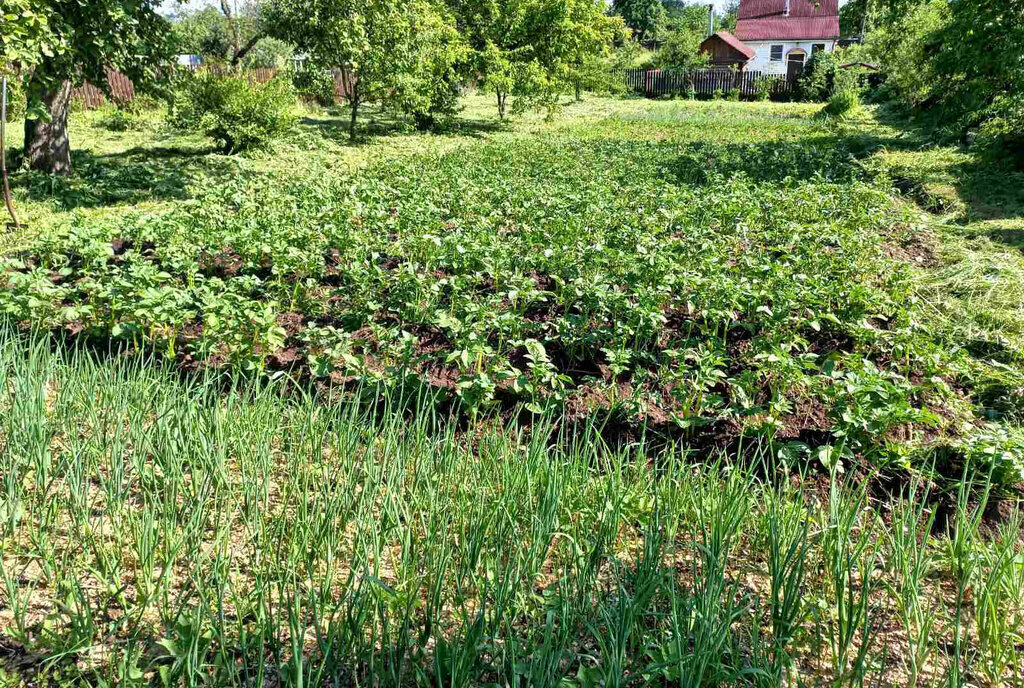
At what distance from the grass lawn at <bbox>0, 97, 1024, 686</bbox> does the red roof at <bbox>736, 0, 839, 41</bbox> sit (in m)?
47.1

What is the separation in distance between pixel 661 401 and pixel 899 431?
1.18 metres

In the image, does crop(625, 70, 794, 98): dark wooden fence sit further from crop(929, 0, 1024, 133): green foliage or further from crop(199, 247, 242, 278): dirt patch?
crop(199, 247, 242, 278): dirt patch

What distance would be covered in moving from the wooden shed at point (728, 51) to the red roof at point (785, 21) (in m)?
1.39

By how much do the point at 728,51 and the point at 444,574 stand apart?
52.7m

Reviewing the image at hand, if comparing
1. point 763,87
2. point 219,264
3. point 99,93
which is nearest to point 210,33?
point 99,93

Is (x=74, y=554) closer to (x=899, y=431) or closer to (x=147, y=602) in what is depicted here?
(x=147, y=602)

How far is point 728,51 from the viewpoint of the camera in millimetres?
48469

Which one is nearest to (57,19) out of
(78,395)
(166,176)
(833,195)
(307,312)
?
(166,176)

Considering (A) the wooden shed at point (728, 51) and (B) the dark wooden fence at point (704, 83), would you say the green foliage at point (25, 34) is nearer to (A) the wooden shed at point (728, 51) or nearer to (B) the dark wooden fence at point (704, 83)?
(B) the dark wooden fence at point (704, 83)

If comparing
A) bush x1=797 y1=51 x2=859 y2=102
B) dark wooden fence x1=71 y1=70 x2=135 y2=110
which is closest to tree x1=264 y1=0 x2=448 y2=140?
dark wooden fence x1=71 y1=70 x2=135 y2=110

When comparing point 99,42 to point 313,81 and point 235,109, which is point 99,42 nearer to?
point 235,109

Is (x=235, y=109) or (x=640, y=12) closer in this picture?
(x=235, y=109)

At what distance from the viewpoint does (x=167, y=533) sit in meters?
2.21

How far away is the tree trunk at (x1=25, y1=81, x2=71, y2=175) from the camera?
977 centimetres
